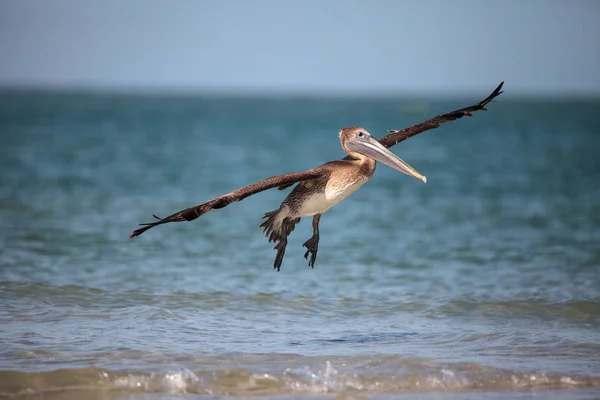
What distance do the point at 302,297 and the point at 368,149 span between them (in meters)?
2.53

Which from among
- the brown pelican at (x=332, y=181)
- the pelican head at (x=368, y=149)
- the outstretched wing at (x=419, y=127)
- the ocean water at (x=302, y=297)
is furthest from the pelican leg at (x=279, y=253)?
the outstretched wing at (x=419, y=127)

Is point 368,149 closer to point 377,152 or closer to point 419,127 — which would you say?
point 377,152

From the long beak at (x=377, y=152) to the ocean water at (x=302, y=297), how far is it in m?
1.69

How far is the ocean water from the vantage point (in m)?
7.95

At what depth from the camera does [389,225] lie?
1797 cm

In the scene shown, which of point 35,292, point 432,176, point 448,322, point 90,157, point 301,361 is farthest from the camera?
point 90,157

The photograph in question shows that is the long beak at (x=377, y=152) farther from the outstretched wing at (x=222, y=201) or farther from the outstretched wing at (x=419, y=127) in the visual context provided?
the outstretched wing at (x=222, y=201)

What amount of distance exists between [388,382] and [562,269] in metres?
6.22

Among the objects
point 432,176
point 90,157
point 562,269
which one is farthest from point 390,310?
point 90,157

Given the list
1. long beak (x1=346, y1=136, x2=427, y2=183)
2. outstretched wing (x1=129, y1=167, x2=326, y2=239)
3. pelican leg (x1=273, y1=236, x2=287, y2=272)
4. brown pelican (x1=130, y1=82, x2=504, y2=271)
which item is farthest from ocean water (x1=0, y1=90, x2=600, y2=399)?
long beak (x1=346, y1=136, x2=427, y2=183)

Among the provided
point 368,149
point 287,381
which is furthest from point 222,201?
point 368,149

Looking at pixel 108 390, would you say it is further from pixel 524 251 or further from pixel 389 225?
pixel 389 225

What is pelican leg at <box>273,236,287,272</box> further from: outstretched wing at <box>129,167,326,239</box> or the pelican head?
the pelican head

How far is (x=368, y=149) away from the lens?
954cm
